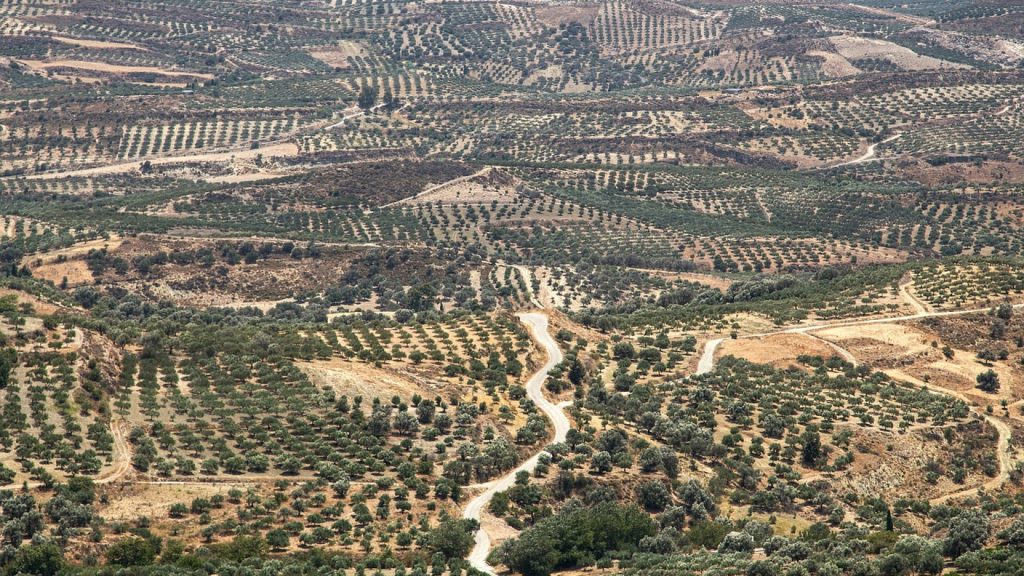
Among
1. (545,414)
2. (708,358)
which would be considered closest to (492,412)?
(545,414)

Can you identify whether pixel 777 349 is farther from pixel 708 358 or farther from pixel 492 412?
pixel 492 412

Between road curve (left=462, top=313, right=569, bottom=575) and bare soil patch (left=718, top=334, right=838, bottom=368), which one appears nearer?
road curve (left=462, top=313, right=569, bottom=575)

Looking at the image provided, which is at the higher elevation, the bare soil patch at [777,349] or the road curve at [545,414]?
the road curve at [545,414]

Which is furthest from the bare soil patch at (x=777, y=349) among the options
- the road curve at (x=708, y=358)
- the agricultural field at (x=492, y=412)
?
the road curve at (x=708, y=358)

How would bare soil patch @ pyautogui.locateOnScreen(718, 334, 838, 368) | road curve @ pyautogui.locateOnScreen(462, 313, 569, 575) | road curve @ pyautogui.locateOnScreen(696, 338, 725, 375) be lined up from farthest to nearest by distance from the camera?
1. bare soil patch @ pyautogui.locateOnScreen(718, 334, 838, 368)
2. road curve @ pyautogui.locateOnScreen(696, 338, 725, 375)
3. road curve @ pyautogui.locateOnScreen(462, 313, 569, 575)

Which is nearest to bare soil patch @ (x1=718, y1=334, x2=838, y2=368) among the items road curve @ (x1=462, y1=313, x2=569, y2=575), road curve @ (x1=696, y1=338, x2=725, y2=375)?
road curve @ (x1=696, y1=338, x2=725, y2=375)

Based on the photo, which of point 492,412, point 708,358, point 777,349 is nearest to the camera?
point 492,412

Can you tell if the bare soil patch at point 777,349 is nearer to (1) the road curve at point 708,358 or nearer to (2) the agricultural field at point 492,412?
(2) the agricultural field at point 492,412

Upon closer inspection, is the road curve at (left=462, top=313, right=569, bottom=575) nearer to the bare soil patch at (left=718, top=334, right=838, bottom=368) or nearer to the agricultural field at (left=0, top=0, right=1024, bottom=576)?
the agricultural field at (left=0, top=0, right=1024, bottom=576)

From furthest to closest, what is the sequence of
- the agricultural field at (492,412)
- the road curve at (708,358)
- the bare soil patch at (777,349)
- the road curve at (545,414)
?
the bare soil patch at (777,349) < the road curve at (708,358) < the road curve at (545,414) < the agricultural field at (492,412)
